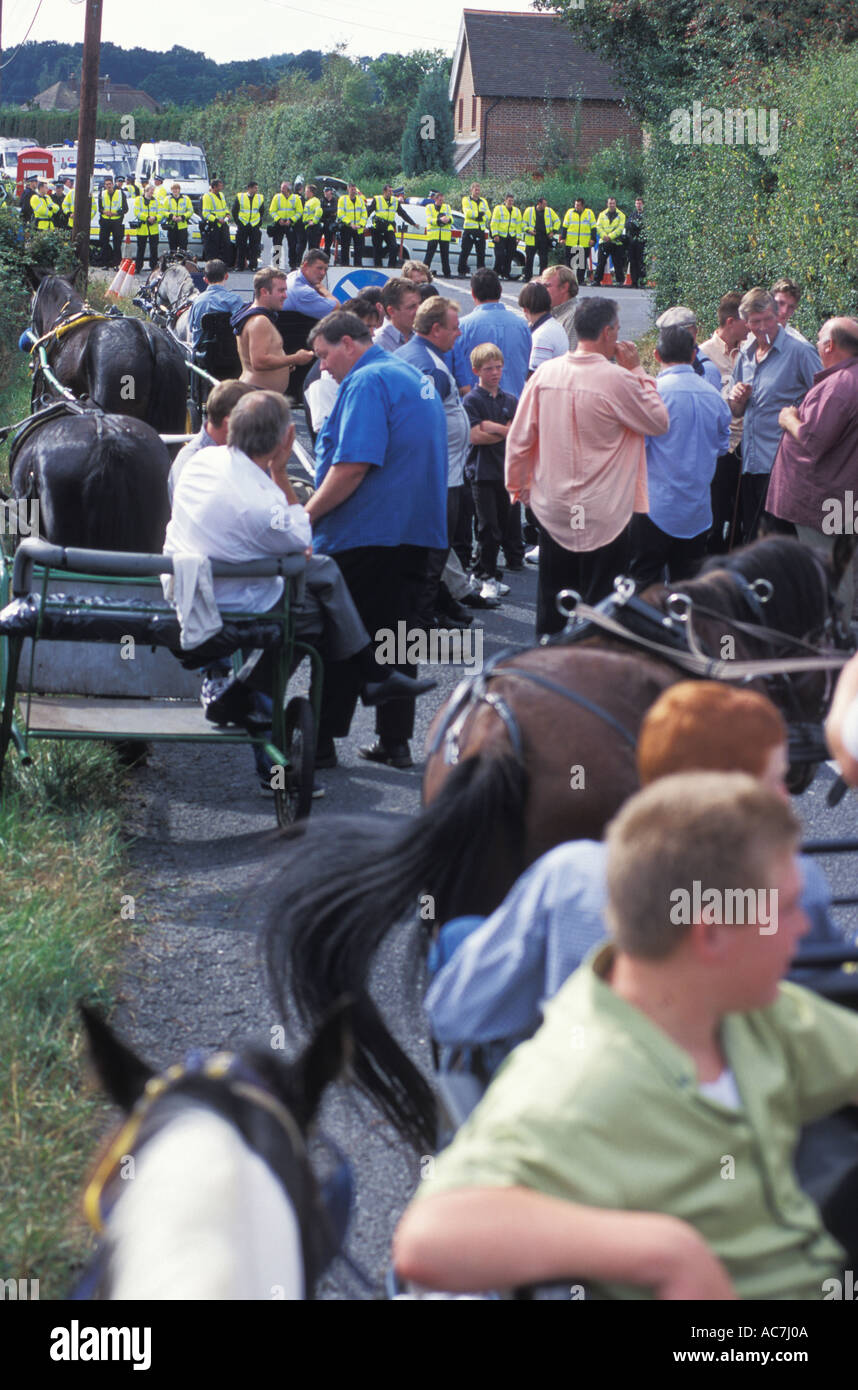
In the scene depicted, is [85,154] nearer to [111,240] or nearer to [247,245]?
[111,240]

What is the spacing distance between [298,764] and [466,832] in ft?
9.07

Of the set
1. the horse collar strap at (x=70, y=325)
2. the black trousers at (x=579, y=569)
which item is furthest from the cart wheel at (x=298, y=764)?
the horse collar strap at (x=70, y=325)

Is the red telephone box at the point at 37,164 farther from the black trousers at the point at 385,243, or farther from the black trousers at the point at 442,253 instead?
the black trousers at the point at 442,253

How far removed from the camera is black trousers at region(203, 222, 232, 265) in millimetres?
30078

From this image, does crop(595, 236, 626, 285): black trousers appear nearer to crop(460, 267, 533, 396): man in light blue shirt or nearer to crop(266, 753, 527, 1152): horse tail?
crop(460, 267, 533, 396): man in light blue shirt

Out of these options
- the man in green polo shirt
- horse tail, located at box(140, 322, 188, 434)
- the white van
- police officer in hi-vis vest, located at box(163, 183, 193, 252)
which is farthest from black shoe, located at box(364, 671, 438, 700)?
the white van

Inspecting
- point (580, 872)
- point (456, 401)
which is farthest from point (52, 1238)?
point (456, 401)

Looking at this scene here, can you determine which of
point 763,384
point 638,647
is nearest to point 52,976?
point 638,647

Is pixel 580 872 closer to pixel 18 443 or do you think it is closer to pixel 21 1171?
pixel 21 1171

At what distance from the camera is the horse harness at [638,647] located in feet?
11.0

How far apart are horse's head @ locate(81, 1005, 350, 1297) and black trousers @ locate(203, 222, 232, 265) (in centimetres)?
2959

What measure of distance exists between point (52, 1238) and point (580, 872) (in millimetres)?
1547

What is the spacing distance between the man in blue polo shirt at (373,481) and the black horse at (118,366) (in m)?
3.15

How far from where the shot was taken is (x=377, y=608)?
674 centimetres
